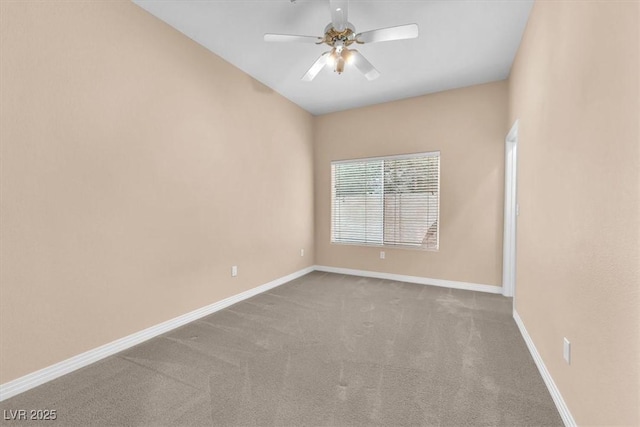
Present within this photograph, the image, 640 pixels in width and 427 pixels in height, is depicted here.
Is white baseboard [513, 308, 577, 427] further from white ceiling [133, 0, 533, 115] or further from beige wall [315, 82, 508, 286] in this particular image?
white ceiling [133, 0, 533, 115]

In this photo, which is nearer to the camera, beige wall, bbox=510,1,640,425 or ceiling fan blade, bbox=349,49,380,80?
beige wall, bbox=510,1,640,425

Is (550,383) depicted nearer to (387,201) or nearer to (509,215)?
(509,215)

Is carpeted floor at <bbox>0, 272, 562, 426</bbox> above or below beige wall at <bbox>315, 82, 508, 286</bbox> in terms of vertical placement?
below

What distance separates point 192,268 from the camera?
288cm

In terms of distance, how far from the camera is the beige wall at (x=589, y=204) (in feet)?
3.30

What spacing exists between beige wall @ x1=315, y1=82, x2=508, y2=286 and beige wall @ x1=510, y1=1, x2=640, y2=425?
1.64 metres

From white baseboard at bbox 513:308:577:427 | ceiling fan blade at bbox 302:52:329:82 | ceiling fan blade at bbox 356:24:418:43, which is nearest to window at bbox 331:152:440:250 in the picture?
white baseboard at bbox 513:308:577:427

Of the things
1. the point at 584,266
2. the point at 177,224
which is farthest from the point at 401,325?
the point at 177,224

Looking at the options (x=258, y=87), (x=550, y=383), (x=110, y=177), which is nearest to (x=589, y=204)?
(x=550, y=383)

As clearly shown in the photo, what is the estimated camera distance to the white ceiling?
2.35m

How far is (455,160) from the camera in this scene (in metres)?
3.97

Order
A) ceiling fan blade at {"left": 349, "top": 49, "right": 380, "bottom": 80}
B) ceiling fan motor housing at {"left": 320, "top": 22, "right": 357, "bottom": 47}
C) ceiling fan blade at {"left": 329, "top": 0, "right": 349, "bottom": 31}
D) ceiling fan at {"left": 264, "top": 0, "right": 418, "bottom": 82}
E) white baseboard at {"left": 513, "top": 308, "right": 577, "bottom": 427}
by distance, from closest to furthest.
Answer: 1. white baseboard at {"left": 513, "top": 308, "right": 577, "bottom": 427}
2. ceiling fan blade at {"left": 329, "top": 0, "right": 349, "bottom": 31}
3. ceiling fan at {"left": 264, "top": 0, "right": 418, "bottom": 82}
4. ceiling fan motor housing at {"left": 320, "top": 22, "right": 357, "bottom": 47}
5. ceiling fan blade at {"left": 349, "top": 49, "right": 380, "bottom": 80}

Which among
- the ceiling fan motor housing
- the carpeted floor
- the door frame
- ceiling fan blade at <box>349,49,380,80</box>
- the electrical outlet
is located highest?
the ceiling fan motor housing

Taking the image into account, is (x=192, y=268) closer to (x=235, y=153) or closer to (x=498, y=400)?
(x=235, y=153)
